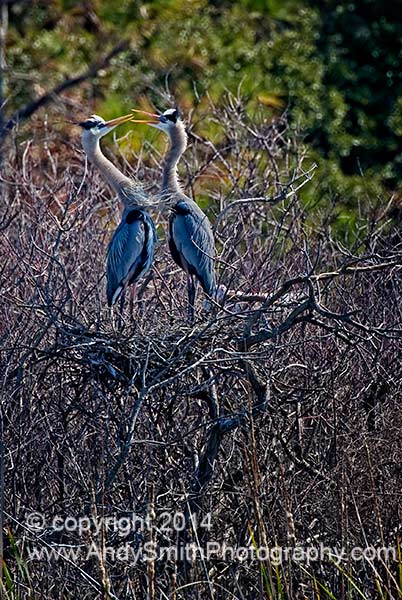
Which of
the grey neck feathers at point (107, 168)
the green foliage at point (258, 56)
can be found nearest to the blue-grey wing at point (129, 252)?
the grey neck feathers at point (107, 168)

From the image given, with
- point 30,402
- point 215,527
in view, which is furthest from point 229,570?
point 30,402

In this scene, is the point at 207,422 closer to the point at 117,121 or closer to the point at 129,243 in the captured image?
the point at 129,243

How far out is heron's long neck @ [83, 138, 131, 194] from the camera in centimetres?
703

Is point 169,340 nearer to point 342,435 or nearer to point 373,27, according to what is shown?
point 342,435

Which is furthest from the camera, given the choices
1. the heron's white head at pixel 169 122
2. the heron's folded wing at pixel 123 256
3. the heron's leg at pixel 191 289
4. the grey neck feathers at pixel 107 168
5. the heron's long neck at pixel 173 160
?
the heron's white head at pixel 169 122

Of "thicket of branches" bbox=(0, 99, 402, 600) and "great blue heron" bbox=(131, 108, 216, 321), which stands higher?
"great blue heron" bbox=(131, 108, 216, 321)

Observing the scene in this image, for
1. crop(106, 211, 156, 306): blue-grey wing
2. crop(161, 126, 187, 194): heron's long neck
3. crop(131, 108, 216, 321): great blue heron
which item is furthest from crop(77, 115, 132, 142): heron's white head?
crop(106, 211, 156, 306): blue-grey wing

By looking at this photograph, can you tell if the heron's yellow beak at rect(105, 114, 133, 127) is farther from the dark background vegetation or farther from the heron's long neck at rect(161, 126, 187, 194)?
the dark background vegetation

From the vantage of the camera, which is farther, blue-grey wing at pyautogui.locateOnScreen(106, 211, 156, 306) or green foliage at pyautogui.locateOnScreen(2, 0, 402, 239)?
green foliage at pyautogui.locateOnScreen(2, 0, 402, 239)

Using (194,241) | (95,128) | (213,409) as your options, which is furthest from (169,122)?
(213,409)

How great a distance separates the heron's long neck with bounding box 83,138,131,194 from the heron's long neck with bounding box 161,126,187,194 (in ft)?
0.79

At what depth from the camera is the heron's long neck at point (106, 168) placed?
23.1ft

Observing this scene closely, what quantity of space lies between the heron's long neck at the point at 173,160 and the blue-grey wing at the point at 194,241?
0.79 ft

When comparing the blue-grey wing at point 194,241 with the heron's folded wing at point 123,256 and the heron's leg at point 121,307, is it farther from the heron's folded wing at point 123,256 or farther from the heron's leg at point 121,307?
the heron's leg at point 121,307
